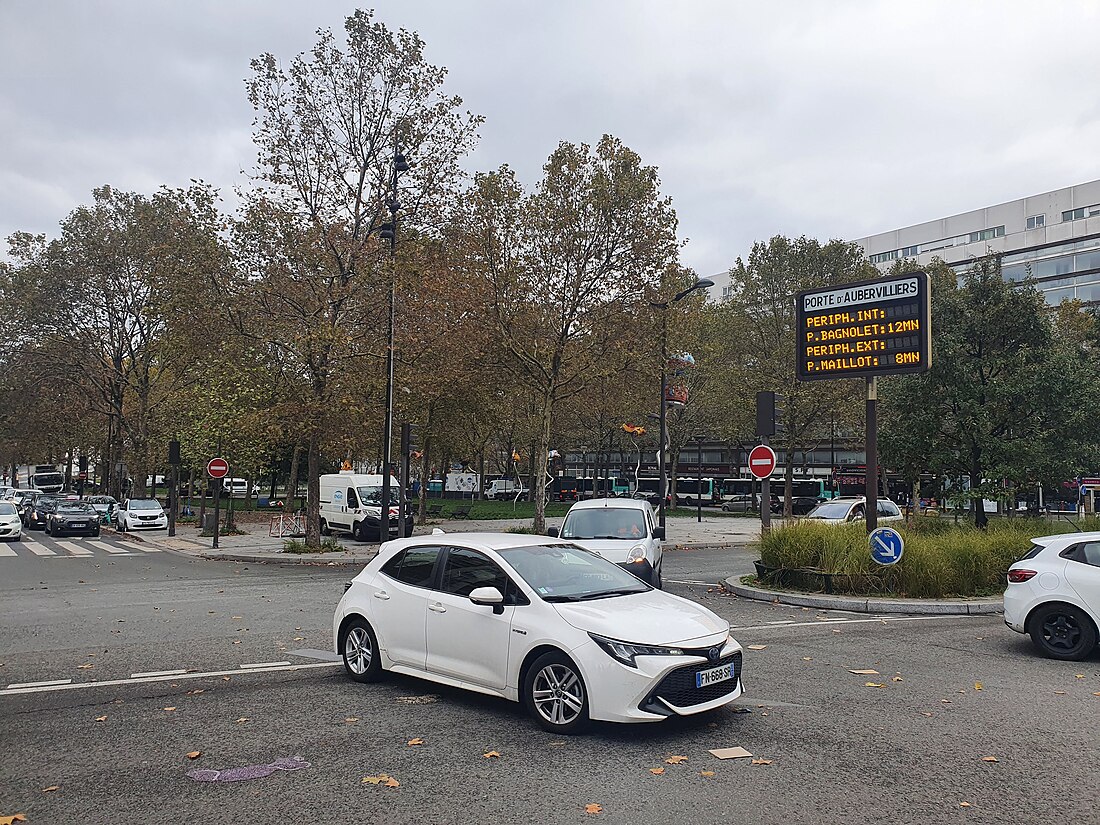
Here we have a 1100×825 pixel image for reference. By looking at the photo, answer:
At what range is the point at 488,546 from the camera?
7.32 m

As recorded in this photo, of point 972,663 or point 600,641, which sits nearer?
point 600,641

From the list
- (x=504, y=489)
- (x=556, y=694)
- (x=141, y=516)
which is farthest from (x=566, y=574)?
(x=504, y=489)

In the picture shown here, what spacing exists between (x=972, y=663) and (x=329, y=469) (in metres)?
49.7

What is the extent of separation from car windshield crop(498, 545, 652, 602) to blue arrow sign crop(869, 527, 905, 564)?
751cm

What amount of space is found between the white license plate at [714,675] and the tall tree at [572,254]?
2097cm

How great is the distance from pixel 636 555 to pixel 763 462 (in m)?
5.76

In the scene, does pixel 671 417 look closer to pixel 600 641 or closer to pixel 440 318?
pixel 440 318

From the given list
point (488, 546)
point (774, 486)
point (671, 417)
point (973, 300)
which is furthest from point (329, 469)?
point (488, 546)

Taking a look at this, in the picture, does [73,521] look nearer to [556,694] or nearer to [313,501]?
[313,501]

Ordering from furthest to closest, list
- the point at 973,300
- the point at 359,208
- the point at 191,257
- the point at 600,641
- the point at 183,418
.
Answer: the point at 183,418 → the point at 359,208 → the point at 191,257 → the point at 973,300 → the point at 600,641

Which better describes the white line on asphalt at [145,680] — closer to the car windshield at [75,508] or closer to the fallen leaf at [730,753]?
the fallen leaf at [730,753]

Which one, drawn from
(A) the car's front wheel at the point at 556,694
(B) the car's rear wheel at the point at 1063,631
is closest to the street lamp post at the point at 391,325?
(B) the car's rear wheel at the point at 1063,631

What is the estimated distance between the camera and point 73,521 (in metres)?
34.1

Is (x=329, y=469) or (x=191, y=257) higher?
(x=191, y=257)
